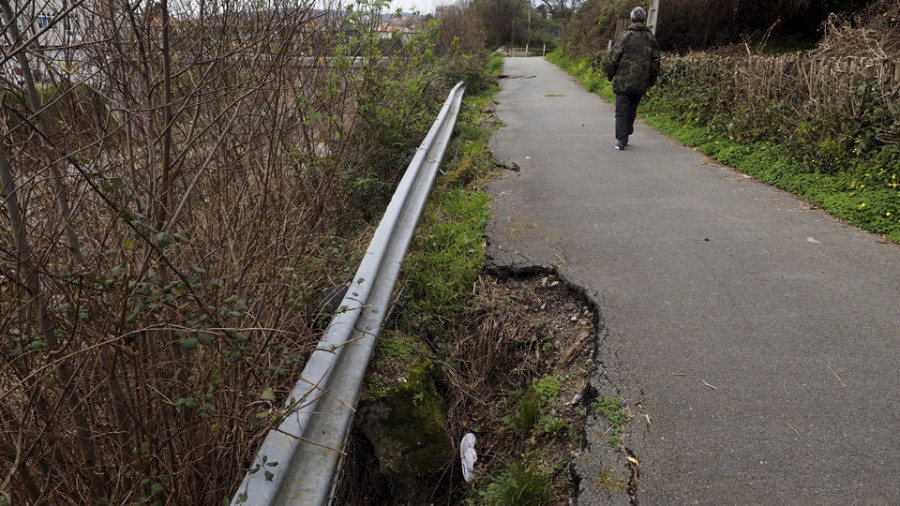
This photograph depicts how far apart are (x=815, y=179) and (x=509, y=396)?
472cm

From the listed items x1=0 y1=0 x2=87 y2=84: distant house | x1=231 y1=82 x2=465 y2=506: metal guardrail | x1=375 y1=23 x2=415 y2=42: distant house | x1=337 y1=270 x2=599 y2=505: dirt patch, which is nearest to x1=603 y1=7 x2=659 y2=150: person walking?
x1=375 y1=23 x2=415 y2=42: distant house

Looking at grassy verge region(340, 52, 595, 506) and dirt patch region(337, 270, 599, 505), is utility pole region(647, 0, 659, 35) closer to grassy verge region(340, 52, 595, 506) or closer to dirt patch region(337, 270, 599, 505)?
grassy verge region(340, 52, 595, 506)

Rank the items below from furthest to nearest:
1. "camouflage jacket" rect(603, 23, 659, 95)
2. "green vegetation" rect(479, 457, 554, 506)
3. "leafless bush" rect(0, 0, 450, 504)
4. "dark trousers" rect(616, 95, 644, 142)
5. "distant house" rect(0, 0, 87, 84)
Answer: "camouflage jacket" rect(603, 23, 659, 95) → "dark trousers" rect(616, 95, 644, 142) → "green vegetation" rect(479, 457, 554, 506) → "distant house" rect(0, 0, 87, 84) → "leafless bush" rect(0, 0, 450, 504)

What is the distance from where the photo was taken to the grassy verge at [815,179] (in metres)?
5.32

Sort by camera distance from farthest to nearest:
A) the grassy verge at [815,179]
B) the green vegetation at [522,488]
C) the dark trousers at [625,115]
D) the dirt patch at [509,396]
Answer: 1. the dark trousers at [625,115]
2. the grassy verge at [815,179]
3. the dirt patch at [509,396]
4. the green vegetation at [522,488]

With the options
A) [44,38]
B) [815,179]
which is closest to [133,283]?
[44,38]

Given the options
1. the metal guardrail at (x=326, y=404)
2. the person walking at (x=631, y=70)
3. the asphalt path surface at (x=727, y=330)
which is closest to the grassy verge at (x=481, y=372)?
the asphalt path surface at (x=727, y=330)

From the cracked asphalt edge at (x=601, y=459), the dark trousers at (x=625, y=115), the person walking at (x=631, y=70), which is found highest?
the person walking at (x=631, y=70)

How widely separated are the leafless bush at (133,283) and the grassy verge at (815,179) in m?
4.76

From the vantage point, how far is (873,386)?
9.93ft

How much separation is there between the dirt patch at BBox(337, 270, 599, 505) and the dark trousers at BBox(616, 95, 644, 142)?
4.98m

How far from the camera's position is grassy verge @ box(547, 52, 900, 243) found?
532 cm

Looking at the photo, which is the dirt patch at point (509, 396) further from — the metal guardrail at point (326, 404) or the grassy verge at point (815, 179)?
the grassy verge at point (815, 179)

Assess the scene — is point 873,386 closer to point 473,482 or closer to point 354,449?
point 473,482
